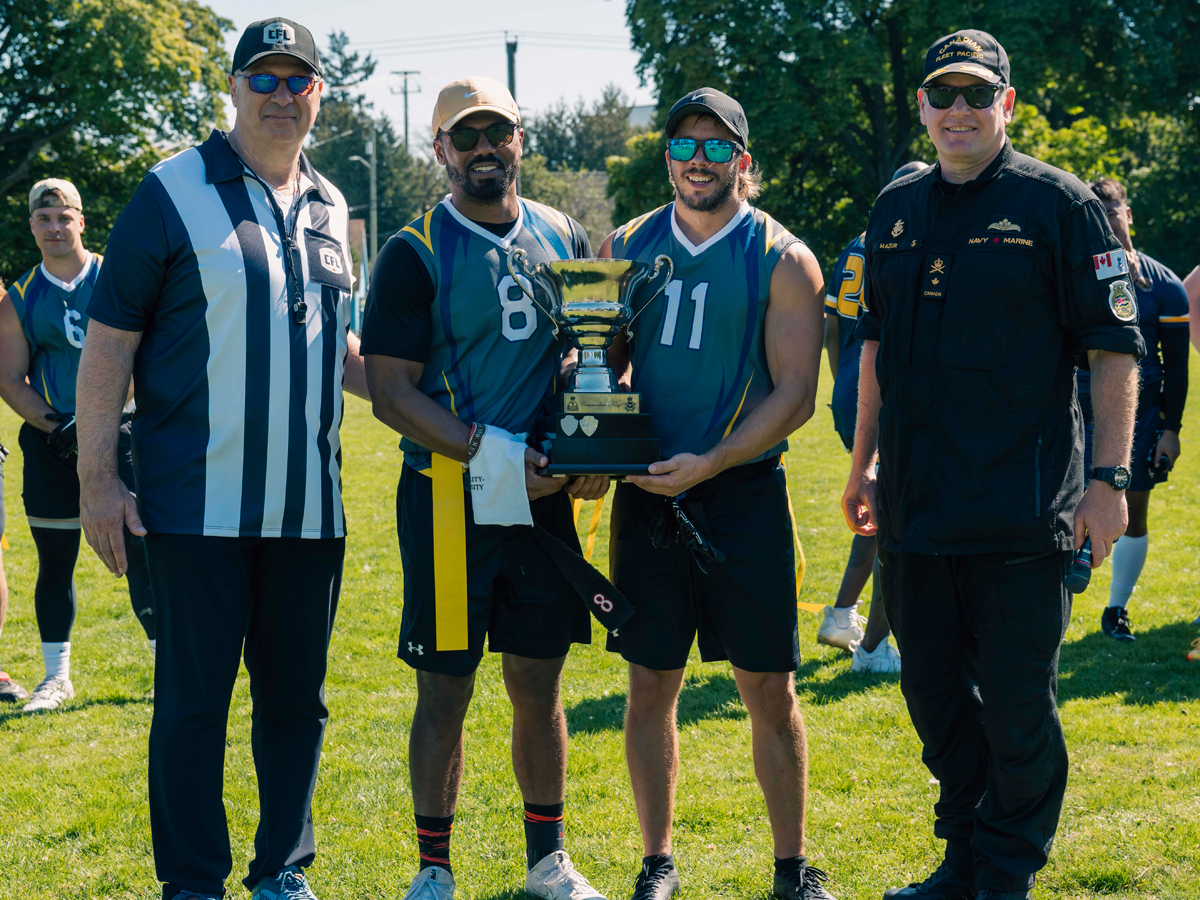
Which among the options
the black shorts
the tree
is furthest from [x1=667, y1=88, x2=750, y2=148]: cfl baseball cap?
the tree

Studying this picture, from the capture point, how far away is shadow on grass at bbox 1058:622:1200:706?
213 inches

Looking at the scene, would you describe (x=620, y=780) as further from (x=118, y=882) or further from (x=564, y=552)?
(x=118, y=882)

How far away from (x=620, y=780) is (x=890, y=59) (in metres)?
32.8

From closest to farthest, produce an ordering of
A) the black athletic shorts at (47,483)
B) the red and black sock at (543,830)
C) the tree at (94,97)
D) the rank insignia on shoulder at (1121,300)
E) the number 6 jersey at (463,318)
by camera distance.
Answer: the rank insignia on shoulder at (1121,300) → the number 6 jersey at (463,318) → the red and black sock at (543,830) → the black athletic shorts at (47,483) → the tree at (94,97)

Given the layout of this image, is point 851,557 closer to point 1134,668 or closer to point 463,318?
point 1134,668

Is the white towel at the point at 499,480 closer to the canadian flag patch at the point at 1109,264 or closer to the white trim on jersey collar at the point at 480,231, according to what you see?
the white trim on jersey collar at the point at 480,231

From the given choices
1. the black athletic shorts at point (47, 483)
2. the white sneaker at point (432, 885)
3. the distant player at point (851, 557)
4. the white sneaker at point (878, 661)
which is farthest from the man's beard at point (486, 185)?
the white sneaker at point (878, 661)

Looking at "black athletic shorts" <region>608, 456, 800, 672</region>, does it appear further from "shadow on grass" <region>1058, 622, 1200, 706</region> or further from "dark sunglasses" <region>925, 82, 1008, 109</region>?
"shadow on grass" <region>1058, 622, 1200, 706</region>

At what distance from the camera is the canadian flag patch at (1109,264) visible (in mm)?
3020

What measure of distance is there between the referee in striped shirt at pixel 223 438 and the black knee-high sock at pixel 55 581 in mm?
2781

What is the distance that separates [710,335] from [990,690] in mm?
1387

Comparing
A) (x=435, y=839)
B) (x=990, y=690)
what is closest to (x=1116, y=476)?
(x=990, y=690)

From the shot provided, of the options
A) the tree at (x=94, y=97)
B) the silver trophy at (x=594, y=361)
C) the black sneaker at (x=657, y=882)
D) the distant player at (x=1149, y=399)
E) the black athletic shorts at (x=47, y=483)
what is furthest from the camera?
the tree at (x=94, y=97)

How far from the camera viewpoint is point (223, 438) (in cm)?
312
